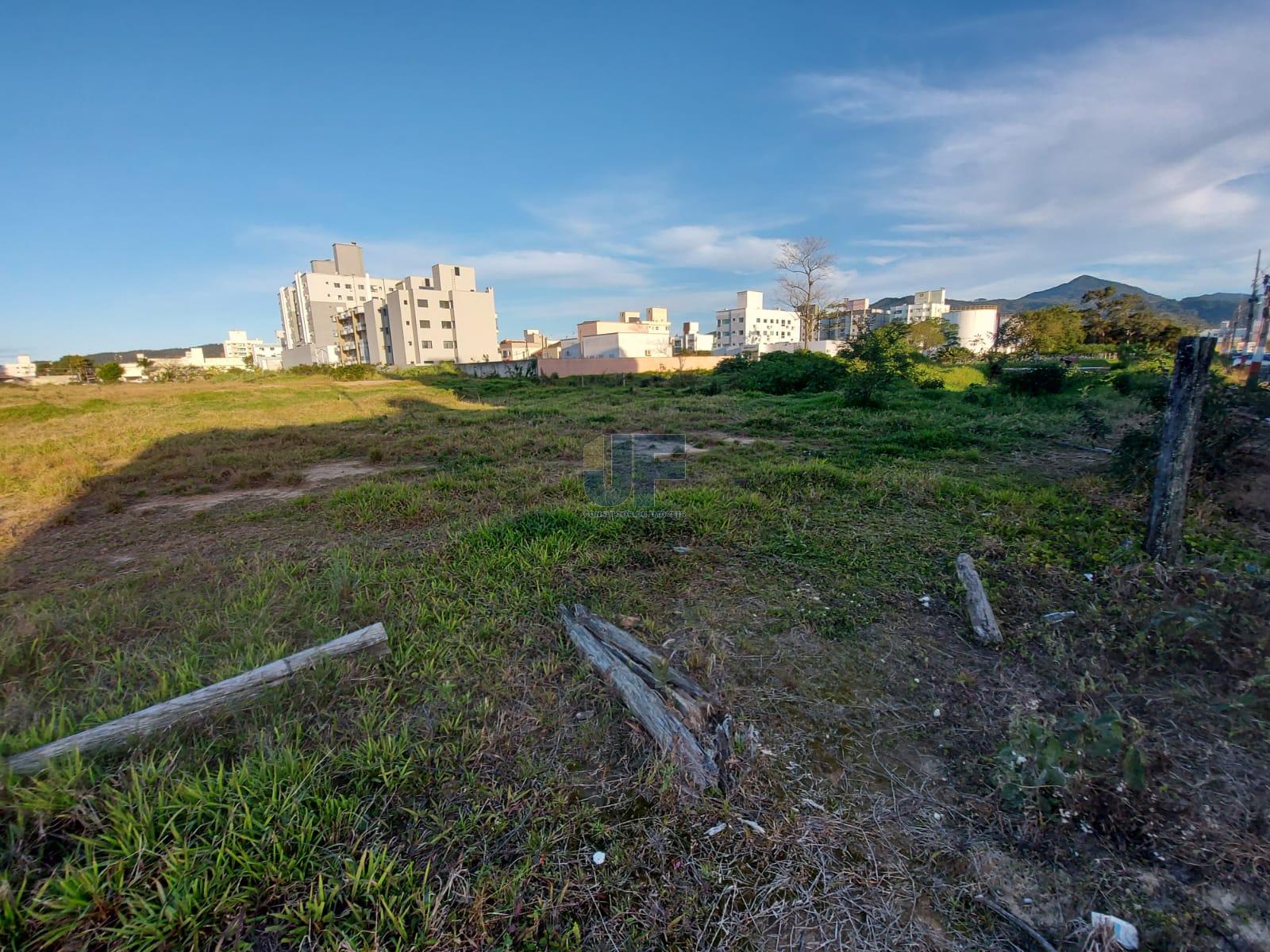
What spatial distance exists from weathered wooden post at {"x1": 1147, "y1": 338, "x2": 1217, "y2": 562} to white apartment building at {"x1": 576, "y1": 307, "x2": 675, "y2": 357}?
34.5m

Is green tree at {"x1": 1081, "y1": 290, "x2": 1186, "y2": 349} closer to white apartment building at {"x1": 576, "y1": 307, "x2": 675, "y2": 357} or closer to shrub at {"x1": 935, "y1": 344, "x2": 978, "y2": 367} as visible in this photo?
shrub at {"x1": 935, "y1": 344, "x2": 978, "y2": 367}

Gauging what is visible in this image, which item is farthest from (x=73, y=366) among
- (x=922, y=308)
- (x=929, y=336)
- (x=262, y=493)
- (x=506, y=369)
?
(x=922, y=308)

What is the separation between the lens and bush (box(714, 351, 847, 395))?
16141mm

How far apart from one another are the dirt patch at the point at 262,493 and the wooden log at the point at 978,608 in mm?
5632

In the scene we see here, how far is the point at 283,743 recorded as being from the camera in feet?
5.62

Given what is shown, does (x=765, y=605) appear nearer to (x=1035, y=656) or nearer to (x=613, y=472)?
(x=1035, y=656)

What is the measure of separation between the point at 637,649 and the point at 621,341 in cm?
3731

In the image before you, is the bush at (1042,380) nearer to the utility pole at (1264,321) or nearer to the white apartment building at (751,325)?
the utility pole at (1264,321)

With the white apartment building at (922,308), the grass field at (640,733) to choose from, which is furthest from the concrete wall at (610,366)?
the white apartment building at (922,308)

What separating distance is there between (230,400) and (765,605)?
1761cm

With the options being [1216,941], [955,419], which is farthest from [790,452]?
[1216,941]

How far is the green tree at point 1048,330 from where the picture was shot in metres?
28.5

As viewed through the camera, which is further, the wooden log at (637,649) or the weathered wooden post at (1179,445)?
the weathered wooden post at (1179,445)

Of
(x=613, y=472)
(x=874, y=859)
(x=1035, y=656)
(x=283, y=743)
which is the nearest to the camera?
(x=874, y=859)
